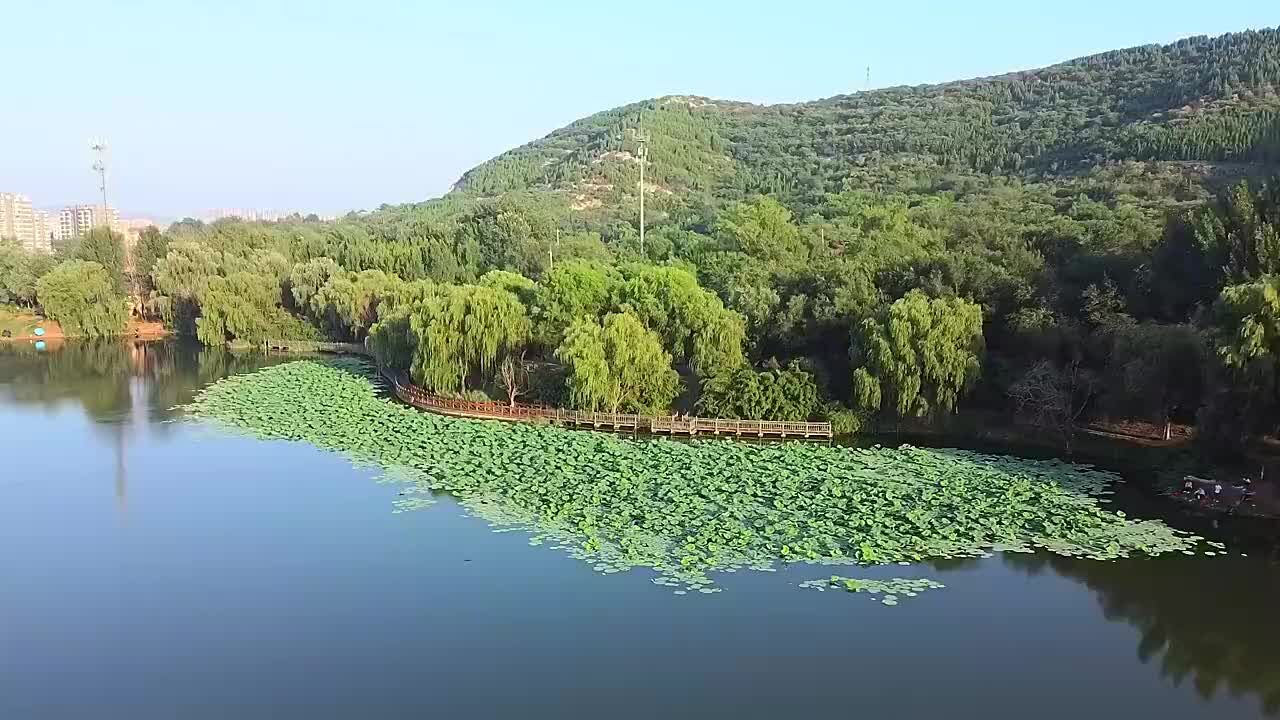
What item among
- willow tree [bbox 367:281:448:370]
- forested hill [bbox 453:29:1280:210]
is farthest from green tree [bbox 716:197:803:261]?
forested hill [bbox 453:29:1280:210]

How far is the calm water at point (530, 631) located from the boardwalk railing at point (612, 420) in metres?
8.94

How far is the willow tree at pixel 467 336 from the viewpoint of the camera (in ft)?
107

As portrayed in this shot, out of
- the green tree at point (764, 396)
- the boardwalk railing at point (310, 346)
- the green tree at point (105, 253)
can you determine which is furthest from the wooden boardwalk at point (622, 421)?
the green tree at point (105, 253)

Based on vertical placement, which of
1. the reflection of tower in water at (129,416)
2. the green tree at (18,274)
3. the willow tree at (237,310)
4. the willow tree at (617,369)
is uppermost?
the green tree at (18,274)

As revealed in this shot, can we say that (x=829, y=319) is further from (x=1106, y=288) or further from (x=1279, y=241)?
(x=1279, y=241)

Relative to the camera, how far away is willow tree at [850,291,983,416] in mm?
26938

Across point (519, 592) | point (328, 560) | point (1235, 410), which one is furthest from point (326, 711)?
point (1235, 410)

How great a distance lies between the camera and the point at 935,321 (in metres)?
27.3

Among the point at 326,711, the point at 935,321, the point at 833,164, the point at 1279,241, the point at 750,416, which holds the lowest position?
the point at 326,711

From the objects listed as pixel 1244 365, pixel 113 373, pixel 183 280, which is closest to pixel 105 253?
pixel 183 280

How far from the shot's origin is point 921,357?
27.1 m

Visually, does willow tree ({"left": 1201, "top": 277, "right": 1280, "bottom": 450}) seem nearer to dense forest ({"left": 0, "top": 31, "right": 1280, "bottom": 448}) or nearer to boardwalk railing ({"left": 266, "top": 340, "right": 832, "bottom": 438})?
dense forest ({"left": 0, "top": 31, "right": 1280, "bottom": 448})

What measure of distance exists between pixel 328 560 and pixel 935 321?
17547 millimetres

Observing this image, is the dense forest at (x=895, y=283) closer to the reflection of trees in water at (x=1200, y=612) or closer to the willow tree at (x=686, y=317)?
the willow tree at (x=686, y=317)
